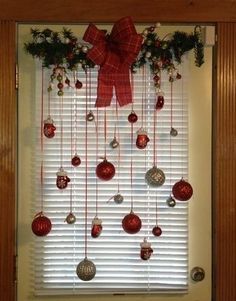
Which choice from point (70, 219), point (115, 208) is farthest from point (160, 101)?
point (70, 219)

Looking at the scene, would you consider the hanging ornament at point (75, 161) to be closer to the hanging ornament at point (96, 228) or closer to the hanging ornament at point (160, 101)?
the hanging ornament at point (96, 228)

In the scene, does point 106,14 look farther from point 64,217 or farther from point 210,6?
point 64,217

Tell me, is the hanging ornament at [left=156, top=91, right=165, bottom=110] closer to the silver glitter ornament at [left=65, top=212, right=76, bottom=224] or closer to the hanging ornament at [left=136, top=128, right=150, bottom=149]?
the hanging ornament at [left=136, top=128, right=150, bottom=149]

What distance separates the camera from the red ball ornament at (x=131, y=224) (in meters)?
1.32

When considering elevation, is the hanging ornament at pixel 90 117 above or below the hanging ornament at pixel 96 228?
above

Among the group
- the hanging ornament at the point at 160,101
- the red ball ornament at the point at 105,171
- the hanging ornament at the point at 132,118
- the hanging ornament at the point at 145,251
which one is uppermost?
the hanging ornament at the point at 160,101

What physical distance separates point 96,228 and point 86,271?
0.16m

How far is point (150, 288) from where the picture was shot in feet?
4.68

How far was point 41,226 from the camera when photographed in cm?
131

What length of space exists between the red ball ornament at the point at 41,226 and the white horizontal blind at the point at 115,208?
9 cm

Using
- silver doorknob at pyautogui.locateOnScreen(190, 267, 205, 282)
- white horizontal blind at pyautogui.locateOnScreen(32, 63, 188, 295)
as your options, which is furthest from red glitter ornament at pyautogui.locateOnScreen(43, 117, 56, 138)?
silver doorknob at pyautogui.locateOnScreen(190, 267, 205, 282)

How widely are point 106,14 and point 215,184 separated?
0.81 m

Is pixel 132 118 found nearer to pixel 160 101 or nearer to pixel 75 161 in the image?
pixel 160 101

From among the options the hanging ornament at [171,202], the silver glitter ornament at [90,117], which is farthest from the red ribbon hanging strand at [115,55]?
the hanging ornament at [171,202]
